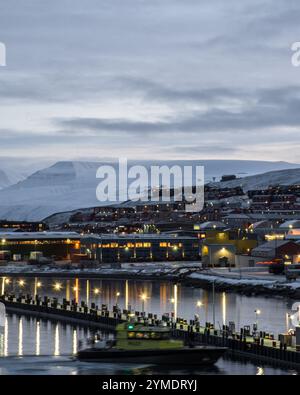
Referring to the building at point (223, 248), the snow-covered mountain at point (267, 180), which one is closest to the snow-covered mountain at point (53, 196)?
the snow-covered mountain at point (267, 180)

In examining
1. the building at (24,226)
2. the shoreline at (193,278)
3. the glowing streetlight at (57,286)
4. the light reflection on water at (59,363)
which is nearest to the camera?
the light reflection on water at (59,363)

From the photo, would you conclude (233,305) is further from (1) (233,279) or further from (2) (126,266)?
(2) (126,266)

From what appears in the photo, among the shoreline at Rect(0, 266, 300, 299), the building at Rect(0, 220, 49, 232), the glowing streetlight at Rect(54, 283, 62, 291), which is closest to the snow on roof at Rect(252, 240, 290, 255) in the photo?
the shoreline at Rect(0, 266, 300, 299)

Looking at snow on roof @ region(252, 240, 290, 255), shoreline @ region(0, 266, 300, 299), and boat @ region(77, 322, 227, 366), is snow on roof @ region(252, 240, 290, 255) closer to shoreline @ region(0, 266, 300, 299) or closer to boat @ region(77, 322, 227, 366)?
shoreline @ region(0, 266, 300, 299)

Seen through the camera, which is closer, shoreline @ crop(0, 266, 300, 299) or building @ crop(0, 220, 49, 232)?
shoreline @ crop(0, 266, 300, 299)

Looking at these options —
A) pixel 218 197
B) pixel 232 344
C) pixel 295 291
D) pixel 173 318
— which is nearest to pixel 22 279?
pixel 295 291

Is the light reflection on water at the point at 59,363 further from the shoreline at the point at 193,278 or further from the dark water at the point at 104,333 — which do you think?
the shoreline at the point at 193,278

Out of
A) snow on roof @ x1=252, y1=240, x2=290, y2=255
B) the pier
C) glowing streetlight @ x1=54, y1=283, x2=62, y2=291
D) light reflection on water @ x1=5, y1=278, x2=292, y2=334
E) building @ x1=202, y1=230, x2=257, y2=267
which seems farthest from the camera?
building @ x1=202, y1=230, x2=257, y2=267
